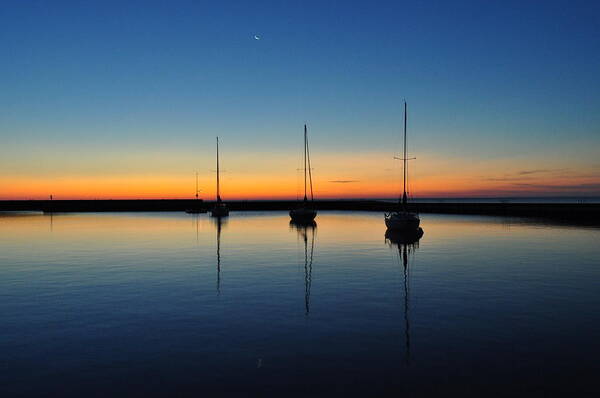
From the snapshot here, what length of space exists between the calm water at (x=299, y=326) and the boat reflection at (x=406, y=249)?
0.56 feet

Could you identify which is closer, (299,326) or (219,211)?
(299,326)

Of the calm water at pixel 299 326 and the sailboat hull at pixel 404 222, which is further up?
the sailboat hull at pixel 404 222

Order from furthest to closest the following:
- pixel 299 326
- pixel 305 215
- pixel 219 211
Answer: pixel 219 211 → pixel 305 215 → pixel 299 326

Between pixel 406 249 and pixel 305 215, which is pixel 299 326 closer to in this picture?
pixel 406 249

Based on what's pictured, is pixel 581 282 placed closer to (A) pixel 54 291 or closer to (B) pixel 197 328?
(B) pixel 197 328

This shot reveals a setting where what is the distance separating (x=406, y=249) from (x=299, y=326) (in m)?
22.9

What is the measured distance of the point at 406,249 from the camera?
120 feet

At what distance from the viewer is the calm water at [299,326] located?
10.4 m

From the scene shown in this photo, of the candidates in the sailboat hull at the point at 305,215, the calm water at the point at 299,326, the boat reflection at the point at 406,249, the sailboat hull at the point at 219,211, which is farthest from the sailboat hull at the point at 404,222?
the sailboat hull at the point at 219,211

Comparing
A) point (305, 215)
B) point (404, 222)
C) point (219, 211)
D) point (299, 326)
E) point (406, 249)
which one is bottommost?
point (299, 326)

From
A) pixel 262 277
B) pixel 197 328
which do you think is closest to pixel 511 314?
pixel 197 328

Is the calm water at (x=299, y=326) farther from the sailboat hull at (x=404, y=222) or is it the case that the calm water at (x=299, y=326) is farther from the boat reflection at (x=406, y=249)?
the sailboat hull at (x=404, y=222)

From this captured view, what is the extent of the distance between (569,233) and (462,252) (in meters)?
20.5

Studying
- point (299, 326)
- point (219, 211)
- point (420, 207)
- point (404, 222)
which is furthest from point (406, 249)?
point (420, 207)
